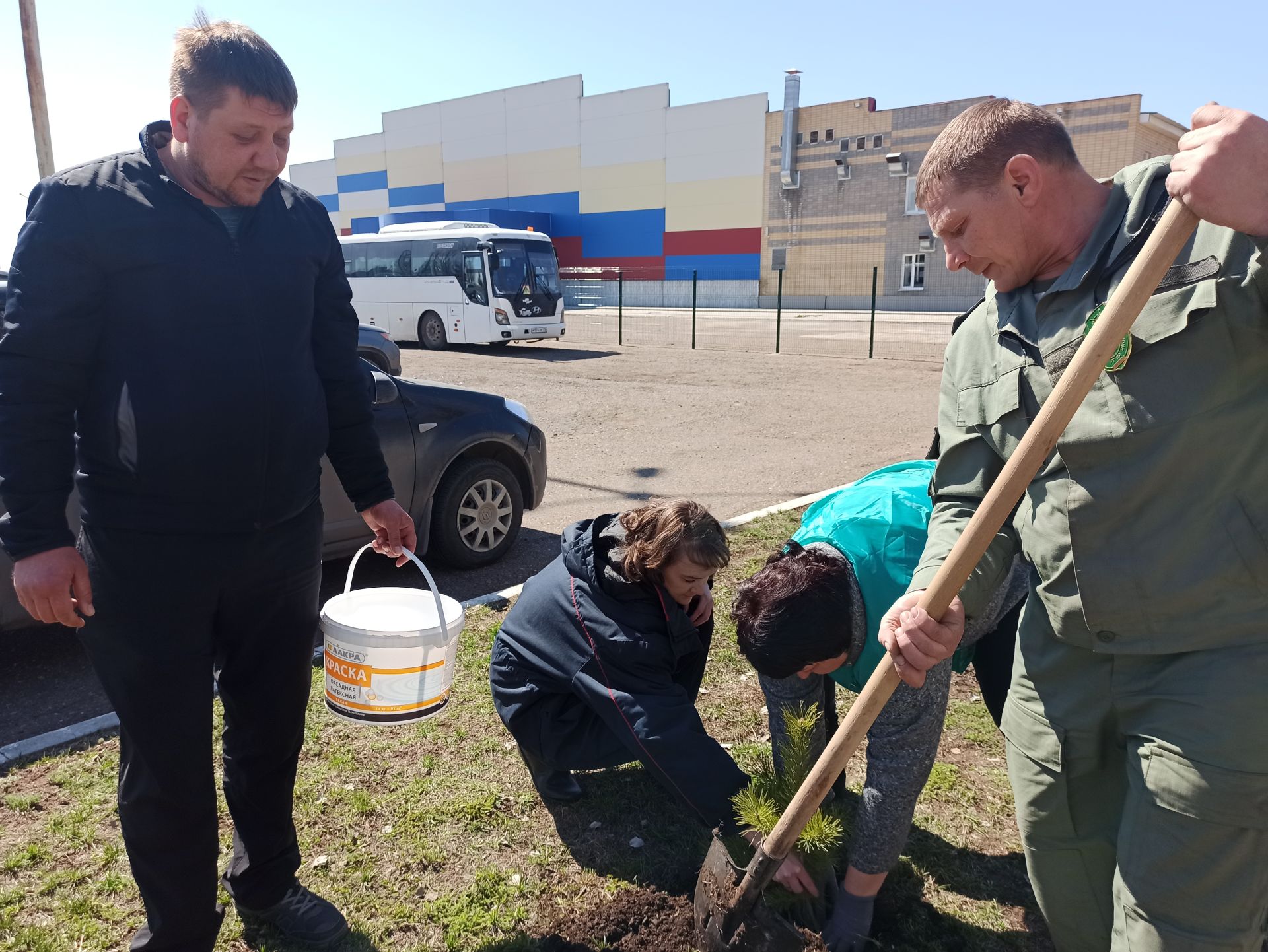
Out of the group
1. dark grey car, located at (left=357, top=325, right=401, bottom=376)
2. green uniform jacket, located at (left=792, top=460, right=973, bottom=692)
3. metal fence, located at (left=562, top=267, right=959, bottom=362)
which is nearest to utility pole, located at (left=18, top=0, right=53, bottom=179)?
dark grey car, located at (left=357, top=325, right=401, bottom=376)

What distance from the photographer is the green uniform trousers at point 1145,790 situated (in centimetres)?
147

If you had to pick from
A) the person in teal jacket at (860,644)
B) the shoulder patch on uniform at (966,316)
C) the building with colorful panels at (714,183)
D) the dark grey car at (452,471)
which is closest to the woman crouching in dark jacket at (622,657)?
the person in teal jacket at (860,644)

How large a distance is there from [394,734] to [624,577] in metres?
1.39

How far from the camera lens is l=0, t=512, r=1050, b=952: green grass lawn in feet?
8.25

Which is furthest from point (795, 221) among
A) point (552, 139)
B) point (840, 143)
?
point (552, 139)

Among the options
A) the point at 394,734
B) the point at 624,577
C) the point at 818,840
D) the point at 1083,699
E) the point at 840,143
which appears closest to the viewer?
the point at 1083,699

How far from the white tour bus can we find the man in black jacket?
18.0 m

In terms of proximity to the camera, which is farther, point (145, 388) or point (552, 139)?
point (552, 139)

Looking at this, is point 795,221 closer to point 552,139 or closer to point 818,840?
point 552,139

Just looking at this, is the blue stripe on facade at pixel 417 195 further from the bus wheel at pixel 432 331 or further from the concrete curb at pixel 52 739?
the concrete curb at pixel 52 739

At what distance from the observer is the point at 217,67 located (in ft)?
6.21

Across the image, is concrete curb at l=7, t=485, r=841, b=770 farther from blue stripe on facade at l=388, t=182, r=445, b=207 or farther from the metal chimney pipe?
blue stripe on facade at l=388, t=182, r=445, b=207

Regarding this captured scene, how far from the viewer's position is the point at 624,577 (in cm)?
267

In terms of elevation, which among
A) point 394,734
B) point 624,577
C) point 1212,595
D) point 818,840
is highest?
point 1212,595
